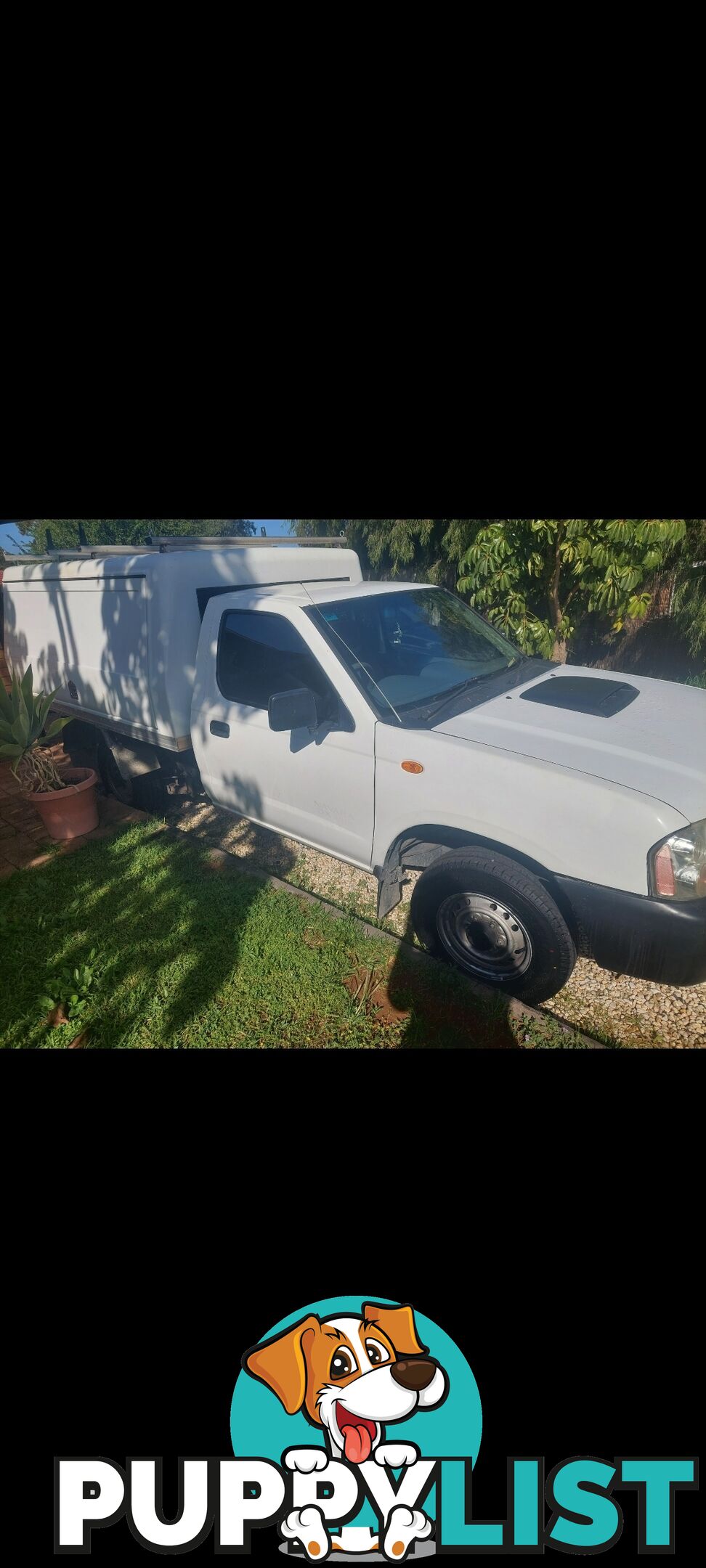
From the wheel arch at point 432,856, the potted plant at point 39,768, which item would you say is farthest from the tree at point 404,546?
the wheel arch at point 432,856

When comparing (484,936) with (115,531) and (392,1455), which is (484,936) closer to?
(392,1455)

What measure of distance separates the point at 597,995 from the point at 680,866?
110 centimetres

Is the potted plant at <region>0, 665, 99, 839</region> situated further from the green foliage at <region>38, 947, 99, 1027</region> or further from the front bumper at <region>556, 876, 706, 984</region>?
the front bumper at <region>556, 876, 706, 984</region>

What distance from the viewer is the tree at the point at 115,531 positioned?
7473 millimetres

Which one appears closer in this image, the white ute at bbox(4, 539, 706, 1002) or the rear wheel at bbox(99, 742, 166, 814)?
the white ute at bbox(4, 539, 706, 1002)

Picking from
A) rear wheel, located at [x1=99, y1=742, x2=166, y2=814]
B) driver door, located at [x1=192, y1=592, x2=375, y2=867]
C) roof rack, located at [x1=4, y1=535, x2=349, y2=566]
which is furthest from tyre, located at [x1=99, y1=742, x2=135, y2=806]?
roof rack, located at [x1=4, y1=535, x2=349, y2=566]

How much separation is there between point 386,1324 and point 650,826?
1809 millimetres

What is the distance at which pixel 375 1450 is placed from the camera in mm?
1366

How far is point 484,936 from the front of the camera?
9.72ft

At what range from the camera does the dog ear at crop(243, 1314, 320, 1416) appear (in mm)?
1398

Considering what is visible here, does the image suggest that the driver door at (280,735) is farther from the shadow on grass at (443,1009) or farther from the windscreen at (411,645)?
the shadow on grass at (443,1009)

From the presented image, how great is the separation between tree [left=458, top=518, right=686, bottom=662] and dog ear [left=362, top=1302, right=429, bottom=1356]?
15.2ft

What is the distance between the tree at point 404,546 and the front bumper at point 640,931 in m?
7.26
